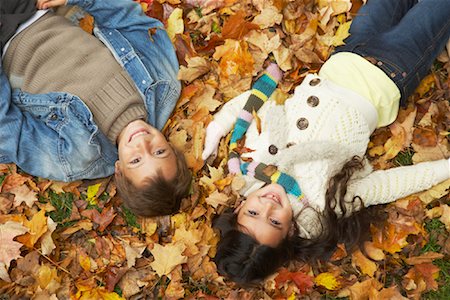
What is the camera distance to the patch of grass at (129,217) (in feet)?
11.5

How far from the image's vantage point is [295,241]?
3119mm

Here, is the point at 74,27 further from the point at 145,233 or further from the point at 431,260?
the point at 431,260

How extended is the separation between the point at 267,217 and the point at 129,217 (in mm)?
1036

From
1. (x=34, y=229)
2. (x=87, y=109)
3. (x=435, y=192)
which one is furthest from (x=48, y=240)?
(x=435, y=192)

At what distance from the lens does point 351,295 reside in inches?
126

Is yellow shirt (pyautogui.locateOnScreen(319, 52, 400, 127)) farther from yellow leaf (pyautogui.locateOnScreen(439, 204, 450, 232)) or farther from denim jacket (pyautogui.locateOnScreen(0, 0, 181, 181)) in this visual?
denim jacket (pyautogui.locateOnScreen(0, 0, 181, 181))

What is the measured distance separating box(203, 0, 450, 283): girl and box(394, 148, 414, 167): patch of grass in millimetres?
233

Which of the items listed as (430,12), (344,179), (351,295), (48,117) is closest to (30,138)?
(48,117)

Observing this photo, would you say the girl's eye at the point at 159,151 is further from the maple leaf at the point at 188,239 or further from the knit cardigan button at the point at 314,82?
the knit cardigan button at the point at 314,82

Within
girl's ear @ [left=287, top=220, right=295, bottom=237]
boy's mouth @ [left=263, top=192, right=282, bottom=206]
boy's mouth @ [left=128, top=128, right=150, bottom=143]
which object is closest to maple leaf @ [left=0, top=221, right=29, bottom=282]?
boy's mouth @ [left=128, top=128, right=150, bottom=143]

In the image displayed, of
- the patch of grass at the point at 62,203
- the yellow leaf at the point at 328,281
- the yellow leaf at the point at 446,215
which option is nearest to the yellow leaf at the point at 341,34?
the yellow leaf at the point at 446,215

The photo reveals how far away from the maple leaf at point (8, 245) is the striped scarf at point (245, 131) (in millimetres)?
1370

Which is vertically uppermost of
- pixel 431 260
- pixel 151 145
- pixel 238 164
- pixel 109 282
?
pixel 151 145

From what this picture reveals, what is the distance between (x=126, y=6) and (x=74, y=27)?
37 centimetres
